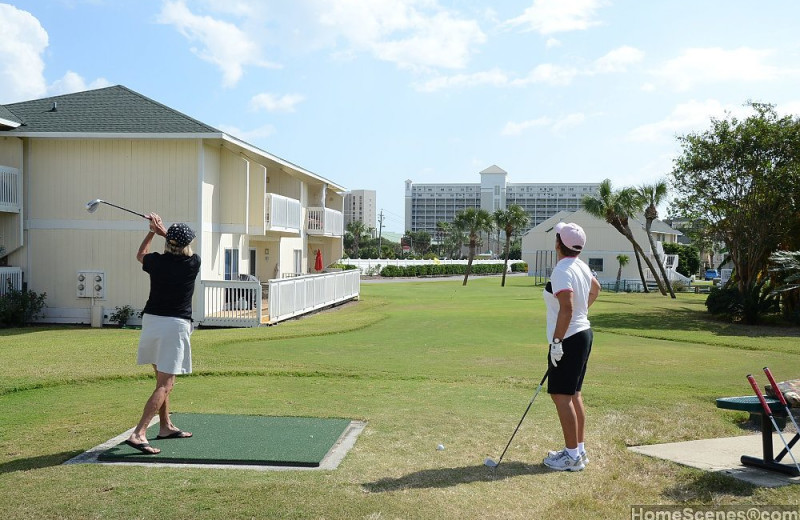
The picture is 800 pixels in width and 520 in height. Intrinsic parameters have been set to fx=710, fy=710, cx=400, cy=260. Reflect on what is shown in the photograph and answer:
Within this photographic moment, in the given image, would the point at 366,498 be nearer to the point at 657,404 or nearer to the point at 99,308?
the point at 657,404

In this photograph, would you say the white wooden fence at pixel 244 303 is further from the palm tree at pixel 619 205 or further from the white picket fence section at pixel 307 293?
the palm tree at pixel 619 205

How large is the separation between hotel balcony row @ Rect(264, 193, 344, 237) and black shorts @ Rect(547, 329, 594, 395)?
1906cm

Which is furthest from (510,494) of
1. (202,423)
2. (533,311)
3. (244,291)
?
(533,311)

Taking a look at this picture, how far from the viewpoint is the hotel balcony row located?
24.0m

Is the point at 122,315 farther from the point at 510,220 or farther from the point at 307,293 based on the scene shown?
the point at 510,220

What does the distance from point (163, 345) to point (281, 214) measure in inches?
757

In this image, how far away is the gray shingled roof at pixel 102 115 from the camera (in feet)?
66.0

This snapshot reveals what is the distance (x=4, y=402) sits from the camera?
8.39 m

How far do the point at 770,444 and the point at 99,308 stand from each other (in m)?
18.4

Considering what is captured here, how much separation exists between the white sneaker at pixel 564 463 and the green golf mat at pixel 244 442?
184 centimetres

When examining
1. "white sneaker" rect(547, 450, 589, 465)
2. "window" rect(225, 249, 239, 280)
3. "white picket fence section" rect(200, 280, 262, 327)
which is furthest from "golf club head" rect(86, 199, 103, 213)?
"window" rect(225, 249, 239, 280)

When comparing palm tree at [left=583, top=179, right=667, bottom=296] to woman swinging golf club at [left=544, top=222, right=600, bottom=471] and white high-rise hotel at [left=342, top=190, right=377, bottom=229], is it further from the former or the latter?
white high-rise hotel at [left=342, top=190, right=377, bottom=229]

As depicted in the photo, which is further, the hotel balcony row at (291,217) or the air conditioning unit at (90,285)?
the hotel balcony row at (291,217)

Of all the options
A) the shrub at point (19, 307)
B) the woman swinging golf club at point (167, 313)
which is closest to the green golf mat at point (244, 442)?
the woman swinging golf club at point (167, 313)
